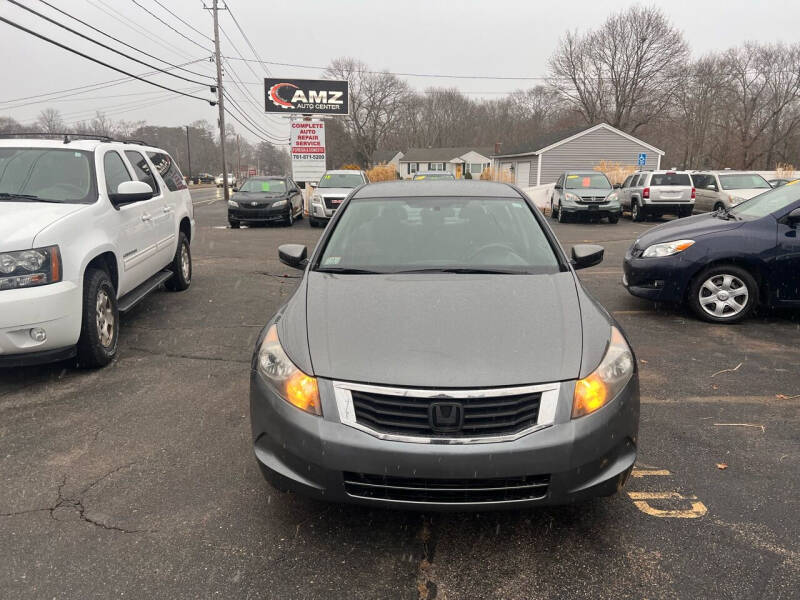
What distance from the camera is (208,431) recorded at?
3666 mm

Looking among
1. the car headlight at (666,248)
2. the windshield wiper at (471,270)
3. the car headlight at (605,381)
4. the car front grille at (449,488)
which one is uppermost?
the windshield wiper at (471,270)

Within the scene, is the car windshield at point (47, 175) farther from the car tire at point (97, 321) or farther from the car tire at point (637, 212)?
the car tire at point (637, 212)

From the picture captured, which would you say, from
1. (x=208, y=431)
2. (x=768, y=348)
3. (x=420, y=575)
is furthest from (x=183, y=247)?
(x=768, y=348)

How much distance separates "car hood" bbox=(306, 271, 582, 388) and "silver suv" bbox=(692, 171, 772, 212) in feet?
59.7

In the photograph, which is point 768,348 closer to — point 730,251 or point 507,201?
point 730,251

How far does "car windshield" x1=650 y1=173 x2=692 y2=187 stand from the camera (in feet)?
63.4

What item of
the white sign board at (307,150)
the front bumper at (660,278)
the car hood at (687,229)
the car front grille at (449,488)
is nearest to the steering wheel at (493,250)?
the car front grille at (449,488)

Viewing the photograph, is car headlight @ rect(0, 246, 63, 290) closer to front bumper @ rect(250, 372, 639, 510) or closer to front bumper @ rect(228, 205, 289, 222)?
front bumper @ rect(250, 372, 639, 510)

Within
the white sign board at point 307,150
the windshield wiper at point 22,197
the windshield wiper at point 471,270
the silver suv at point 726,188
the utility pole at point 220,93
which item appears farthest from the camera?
the utility pole at point 220,93

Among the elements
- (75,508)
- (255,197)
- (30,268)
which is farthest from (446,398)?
(255,197)

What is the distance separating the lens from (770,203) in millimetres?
6309

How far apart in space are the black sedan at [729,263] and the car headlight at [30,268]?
222 inches

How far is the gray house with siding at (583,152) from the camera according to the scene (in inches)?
1383

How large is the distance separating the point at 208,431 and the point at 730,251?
5437mm
